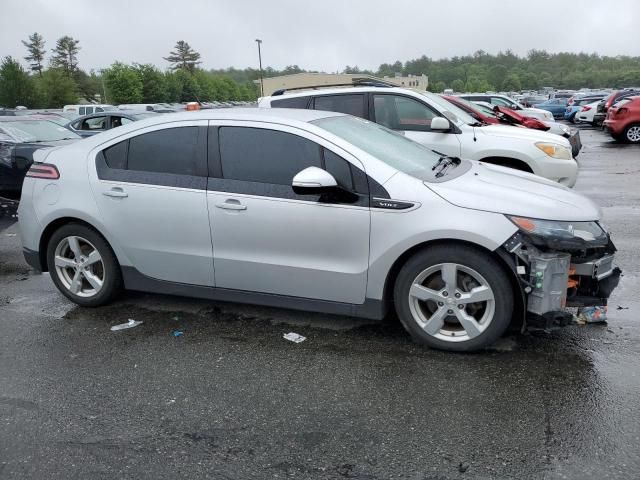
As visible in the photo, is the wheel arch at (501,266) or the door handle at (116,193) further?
the door handle at (116,193)

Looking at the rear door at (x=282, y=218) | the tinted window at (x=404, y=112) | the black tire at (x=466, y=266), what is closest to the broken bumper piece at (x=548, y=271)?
the black tire at (x=466, y=266)

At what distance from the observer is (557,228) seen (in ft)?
11.8

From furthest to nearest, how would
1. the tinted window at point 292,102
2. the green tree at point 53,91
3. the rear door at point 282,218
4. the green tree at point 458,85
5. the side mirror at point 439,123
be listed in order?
the green tree at point 458,85 → the green tree at point 53,91 → the tinted window at point 292,102 → the side mirror at point 439,123 → the rear door at point 282,218

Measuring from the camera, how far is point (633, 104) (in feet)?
58.0

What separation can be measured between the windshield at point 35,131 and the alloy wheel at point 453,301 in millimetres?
8181

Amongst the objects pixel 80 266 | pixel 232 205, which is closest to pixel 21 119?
pixel 80 266

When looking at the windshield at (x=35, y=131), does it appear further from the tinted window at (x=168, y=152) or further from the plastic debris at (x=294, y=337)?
the plastic debris at (x=294, y=337)

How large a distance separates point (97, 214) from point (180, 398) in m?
1.94

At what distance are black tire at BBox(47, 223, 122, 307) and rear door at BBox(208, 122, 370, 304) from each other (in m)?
1.03

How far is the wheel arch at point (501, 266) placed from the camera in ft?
11.7

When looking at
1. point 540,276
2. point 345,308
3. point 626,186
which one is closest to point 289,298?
point 345,308

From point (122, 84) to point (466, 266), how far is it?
6697 cm

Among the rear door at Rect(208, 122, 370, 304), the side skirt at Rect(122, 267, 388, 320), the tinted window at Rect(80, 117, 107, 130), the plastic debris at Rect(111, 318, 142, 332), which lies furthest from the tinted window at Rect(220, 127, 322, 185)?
the tinted window at Rect(80, 117, 107, 130)

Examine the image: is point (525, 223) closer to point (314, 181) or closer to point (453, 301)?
point (453, 301)
